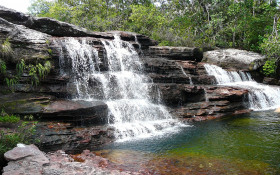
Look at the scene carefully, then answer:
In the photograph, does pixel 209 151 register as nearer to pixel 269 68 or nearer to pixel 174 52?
pixel 174 52

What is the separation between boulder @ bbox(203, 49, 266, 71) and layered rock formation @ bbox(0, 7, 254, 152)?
198 inches

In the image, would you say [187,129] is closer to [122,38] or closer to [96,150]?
[96,150]

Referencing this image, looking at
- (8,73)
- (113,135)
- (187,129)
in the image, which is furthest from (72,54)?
(187,129)

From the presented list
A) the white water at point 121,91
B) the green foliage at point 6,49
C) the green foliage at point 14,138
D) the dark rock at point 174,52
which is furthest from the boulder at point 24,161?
the dark rock at point 174,52

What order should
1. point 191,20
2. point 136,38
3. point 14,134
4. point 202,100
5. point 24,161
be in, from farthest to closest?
point 191,20
point 136,38
point 202,100
point 14,134
point 24,161

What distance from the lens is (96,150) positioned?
8.16 metres

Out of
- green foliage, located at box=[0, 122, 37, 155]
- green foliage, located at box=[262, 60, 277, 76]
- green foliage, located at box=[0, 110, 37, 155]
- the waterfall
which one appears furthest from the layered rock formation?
green foliage, located at box=[262, 60, 277, 76]

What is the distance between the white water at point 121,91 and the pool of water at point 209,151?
120cm

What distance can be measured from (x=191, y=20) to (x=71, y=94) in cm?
2253

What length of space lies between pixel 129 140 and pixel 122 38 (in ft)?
38.0

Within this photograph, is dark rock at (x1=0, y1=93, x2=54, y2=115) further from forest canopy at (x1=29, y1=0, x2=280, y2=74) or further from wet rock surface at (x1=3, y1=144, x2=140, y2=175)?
forest canopy at (x1=29, y1=0, x2=280, y2=74)

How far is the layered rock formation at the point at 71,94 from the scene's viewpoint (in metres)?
8.89

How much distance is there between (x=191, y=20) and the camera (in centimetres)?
2847

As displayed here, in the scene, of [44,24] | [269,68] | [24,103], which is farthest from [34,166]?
[269,68]
